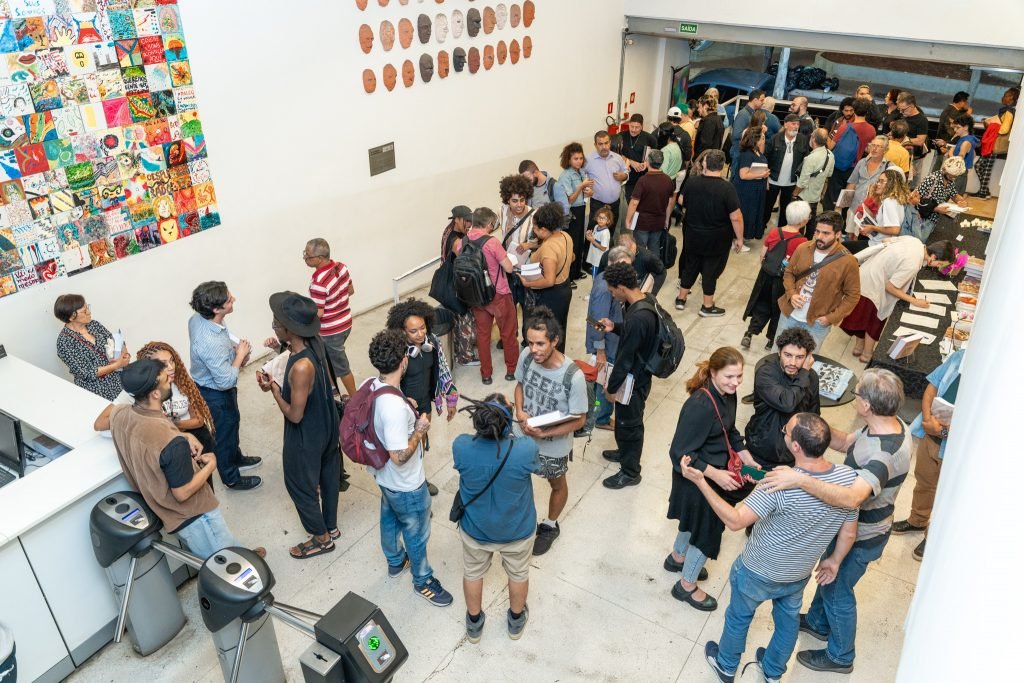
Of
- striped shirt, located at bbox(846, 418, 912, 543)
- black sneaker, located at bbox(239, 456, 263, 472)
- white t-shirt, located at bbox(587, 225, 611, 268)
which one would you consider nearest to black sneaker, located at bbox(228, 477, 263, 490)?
black sneaker, located at bbox(239, 456, 263, 472)

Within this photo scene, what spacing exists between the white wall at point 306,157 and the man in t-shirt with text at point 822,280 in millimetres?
3869

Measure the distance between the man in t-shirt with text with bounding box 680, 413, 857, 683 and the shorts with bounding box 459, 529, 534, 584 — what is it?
883mm

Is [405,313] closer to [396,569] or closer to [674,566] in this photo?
[396,569]

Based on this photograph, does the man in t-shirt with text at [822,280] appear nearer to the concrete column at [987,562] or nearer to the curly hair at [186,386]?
the concrete column at [987,562]

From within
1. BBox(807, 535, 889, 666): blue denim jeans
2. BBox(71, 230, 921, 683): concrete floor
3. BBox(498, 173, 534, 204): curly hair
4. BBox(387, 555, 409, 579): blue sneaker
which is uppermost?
BBox(498, 173, 534, 204): curly hair

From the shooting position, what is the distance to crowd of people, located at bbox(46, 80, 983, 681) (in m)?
3.31

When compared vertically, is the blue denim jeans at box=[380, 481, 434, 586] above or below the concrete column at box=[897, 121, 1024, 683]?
below

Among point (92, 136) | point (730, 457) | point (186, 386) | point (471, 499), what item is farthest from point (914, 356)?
point (92, 136)

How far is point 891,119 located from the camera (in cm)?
938

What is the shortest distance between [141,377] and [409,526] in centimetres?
153

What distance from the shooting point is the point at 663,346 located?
14.7ft

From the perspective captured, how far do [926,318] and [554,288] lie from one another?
3.13m

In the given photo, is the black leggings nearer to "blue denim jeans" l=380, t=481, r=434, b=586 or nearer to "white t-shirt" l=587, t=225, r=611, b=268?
"white t-shirt" l=587, t=225, r=611, b=268

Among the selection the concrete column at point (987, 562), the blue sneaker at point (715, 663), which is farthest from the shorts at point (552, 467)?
the concrete column at point (987, 562)
